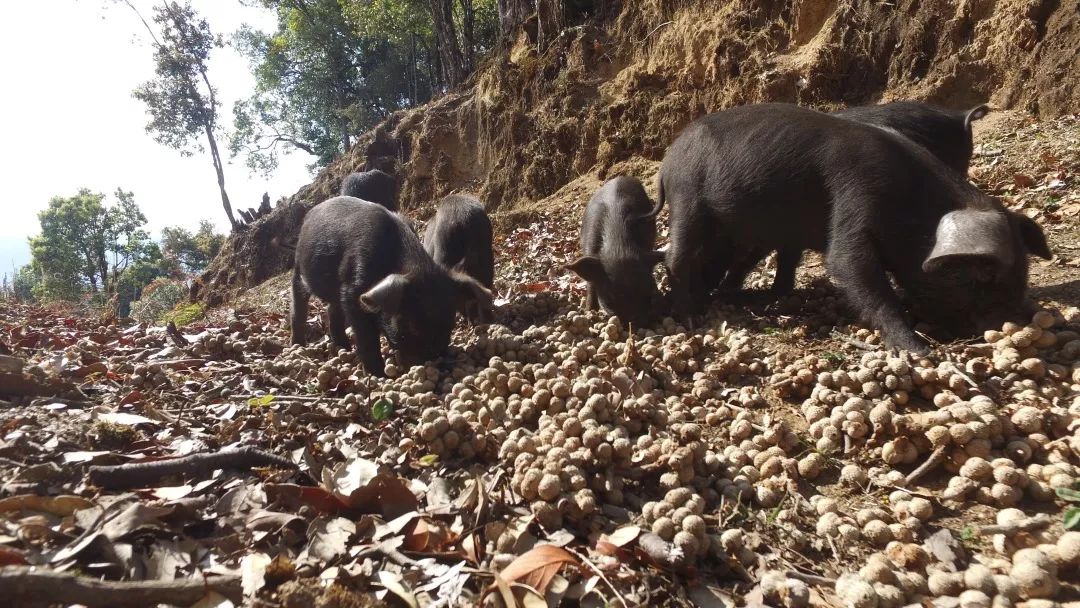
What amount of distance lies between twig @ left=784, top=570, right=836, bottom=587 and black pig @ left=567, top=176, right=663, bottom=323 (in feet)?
11.3

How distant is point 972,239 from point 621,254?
2.93 m

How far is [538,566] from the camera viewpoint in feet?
6.93

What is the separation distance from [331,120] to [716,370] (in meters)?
32.8

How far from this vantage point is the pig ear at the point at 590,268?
18.8 ft

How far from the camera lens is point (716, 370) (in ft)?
12.9

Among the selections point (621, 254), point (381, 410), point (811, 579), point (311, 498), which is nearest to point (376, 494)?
point (311, 498)

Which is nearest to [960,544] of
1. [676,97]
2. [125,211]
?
[676,97]

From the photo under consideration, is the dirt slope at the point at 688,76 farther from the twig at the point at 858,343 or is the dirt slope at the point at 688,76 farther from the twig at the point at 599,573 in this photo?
the twig at the point at 599,573

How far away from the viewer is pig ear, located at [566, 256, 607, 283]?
18.8 feet

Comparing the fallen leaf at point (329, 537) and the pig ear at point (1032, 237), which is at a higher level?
the pig ear at point (1032, 237)

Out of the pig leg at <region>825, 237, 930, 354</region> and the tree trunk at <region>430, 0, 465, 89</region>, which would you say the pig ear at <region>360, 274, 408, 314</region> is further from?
the tree trunk at <region>430, 0, 465, 89</region>

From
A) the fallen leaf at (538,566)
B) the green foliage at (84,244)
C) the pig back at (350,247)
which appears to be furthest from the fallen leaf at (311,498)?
the green foliage at (84,244)

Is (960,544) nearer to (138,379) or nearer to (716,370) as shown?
(716,370)

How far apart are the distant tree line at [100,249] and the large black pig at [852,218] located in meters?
32.5
